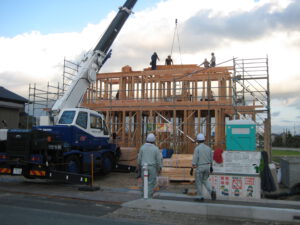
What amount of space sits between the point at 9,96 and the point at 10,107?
2.70ft

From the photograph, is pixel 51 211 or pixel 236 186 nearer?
pixel 51 211

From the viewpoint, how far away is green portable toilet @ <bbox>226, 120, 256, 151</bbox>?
9500 mm

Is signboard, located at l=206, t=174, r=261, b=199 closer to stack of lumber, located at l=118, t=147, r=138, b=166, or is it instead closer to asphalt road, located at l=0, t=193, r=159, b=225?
asphalt road, located at l=0, t=193, r=159, b=225

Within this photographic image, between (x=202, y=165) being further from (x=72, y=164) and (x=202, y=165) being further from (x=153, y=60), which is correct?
(x=153, y=60)

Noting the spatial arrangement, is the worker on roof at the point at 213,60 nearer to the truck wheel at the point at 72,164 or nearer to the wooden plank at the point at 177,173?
the wooden plank at the point at 177,173

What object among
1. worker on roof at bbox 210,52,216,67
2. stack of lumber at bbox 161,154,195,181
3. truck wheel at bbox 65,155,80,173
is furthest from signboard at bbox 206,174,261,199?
worker on roof at bbox 210,52,216,67

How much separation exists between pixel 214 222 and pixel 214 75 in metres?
11.5

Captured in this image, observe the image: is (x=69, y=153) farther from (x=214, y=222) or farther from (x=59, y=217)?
(x=214, y=222)

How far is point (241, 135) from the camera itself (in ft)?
31.5

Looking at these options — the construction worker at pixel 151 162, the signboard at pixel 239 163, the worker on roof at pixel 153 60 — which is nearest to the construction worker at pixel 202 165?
the construction worker at pixel 151 162

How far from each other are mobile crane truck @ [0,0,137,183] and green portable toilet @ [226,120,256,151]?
4696mm

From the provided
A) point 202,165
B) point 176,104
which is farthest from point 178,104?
point 202,165

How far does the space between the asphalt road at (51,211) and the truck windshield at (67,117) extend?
128 inches

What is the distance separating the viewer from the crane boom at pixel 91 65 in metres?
12.9
